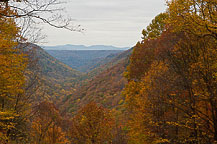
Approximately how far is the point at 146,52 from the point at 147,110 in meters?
9.97

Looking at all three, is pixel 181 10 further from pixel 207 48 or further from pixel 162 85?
pixel 162 85

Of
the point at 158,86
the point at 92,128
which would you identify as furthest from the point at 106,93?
the point at 158,86

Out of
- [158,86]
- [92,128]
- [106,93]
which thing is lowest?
[106,93]

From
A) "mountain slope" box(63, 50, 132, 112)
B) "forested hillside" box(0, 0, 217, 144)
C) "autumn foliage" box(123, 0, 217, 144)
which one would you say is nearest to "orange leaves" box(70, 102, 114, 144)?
"forested hillside" box(0, 0, 217, 144)

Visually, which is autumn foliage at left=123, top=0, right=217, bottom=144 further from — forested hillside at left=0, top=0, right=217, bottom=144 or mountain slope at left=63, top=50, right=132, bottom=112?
mountain slope at left=63, top=50, right=132, bottom=112

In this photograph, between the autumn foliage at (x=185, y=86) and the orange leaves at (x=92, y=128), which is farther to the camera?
the orange leaves at (x=92, y=128)

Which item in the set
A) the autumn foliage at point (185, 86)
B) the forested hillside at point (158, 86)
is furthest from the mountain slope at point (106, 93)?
the autumn foliage at point (185, 86)

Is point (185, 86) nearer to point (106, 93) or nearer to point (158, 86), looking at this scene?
point (158, 86)

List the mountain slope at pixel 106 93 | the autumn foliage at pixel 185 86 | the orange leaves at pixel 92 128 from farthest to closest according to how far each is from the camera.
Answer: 1. the mountain slope at pixel 106 93
2. the orange leaves at pixel 92 128
3. the autumn foliage at pixel 185 86

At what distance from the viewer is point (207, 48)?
976 cm

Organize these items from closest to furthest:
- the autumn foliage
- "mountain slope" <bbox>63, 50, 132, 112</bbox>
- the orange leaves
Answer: the autumn foliage
the orange leaves
"mountain slope" <bbox>63, 50, 132, 112</bbox>

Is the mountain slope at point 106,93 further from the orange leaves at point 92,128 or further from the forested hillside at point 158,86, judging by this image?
the forested hillside at point 158,86

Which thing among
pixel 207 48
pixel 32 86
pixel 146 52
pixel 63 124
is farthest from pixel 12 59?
pixel 63 124

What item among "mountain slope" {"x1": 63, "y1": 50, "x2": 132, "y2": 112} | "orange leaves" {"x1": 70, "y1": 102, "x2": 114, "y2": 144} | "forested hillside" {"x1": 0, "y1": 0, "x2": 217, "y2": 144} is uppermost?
"forested hillside" {"x1": 0, "y1": 0, "x2": 217, "y2": 144}
